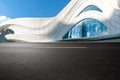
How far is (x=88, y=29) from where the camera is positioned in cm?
4350

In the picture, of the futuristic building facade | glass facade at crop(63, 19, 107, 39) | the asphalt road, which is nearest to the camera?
the asphalt road

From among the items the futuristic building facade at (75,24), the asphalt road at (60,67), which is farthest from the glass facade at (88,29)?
the asphalt road at (60,67)

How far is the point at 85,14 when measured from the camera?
150 ft

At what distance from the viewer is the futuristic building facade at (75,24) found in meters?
38.5

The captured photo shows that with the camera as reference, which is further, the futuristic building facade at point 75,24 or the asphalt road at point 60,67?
the futuristic building facade at point 75,24

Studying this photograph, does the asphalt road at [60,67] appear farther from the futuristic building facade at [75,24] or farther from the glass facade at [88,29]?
the glass facade at [88,29]

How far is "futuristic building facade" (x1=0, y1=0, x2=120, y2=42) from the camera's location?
38.5 meters

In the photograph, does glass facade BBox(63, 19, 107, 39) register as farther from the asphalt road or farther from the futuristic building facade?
the asphalt road

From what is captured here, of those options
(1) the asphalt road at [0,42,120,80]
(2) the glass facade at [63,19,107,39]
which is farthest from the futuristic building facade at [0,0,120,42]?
(1) the asphalt road at [0,42,120,80]

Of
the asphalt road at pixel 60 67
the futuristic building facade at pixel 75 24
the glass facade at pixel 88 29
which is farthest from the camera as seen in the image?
the glass facade at pixel 88 29

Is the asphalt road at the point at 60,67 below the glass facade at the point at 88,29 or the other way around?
below

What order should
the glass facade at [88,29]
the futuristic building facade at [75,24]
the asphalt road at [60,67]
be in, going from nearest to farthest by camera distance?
the asphalt road at [60,67]
the futuristic building facade at [75,24]
the glass facade at [88,29]

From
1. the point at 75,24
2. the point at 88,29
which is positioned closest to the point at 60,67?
the point at 88,29

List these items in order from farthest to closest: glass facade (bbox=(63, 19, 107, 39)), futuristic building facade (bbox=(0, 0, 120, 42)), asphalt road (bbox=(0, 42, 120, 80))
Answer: glass facade (bbox=(63, 19, 107, 39)) → futuristic building facade (bbox=(0, 0, 120, 42)) → asphalt road (bbox=(0, 42, 120, 80))
